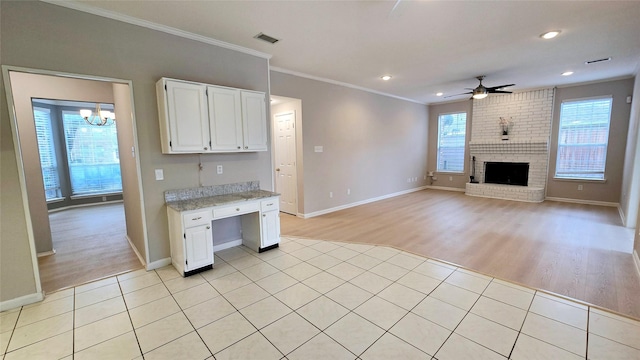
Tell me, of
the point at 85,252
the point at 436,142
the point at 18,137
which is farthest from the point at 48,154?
the point at 436,142

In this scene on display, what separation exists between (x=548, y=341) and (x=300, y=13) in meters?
3.54

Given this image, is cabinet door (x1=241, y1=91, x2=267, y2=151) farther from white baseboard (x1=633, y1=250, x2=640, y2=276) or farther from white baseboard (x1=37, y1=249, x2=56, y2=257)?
white baseboard (x1=633, y1=250, x2=640, y2=276)

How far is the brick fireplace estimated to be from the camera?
6.55 meters

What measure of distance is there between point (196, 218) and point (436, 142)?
26.0ft

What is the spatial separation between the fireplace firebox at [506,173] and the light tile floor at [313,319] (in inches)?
221

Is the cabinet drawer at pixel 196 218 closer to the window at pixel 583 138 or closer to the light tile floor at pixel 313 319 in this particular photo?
the light tile floor at pixel 313 319

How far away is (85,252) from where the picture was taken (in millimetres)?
3711

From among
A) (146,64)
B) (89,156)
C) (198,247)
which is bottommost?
(198,247)

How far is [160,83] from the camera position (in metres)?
2.90

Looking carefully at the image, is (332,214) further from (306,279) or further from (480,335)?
(480,335)

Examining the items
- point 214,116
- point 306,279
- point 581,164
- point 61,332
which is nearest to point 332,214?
point 306,279

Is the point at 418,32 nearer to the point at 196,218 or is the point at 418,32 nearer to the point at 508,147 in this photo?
the point at 196,218

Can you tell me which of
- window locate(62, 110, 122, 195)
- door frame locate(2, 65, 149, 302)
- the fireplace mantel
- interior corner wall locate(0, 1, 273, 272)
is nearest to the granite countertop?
interior corner wall locate(0, 1, 273, 272)

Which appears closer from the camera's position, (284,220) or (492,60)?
(492,60)
